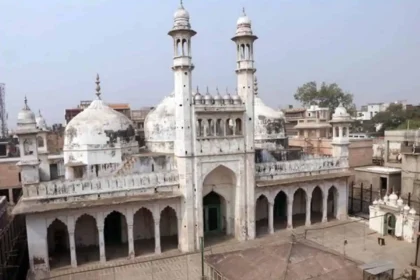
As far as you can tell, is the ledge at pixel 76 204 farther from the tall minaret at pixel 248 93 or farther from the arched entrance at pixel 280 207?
the arched entrance at pixel 280 207

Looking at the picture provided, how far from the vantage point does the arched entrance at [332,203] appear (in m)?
20.4

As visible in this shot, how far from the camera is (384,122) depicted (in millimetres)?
52719

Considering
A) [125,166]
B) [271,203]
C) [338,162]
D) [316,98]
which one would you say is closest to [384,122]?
[316,98]

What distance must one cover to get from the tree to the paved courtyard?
3159cm

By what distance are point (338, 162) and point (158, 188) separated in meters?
10.3

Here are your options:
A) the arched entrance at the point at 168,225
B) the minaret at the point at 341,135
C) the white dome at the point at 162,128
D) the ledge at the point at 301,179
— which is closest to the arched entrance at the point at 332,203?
the ledge at the point at 301,179

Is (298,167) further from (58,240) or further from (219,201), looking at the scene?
(58,240)

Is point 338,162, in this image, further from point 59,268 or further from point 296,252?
point 59,268

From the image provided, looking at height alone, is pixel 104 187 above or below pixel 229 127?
below

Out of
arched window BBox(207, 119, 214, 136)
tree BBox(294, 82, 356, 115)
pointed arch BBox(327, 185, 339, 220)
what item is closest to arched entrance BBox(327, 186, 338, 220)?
pointed arch BBox(327, 185, 339, 220)

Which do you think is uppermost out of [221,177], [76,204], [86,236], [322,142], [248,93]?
[248,93]

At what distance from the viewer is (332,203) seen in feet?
71.2

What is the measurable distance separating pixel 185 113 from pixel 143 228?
606cm

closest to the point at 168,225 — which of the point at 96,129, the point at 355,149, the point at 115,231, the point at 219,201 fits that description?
the point at 115,231
